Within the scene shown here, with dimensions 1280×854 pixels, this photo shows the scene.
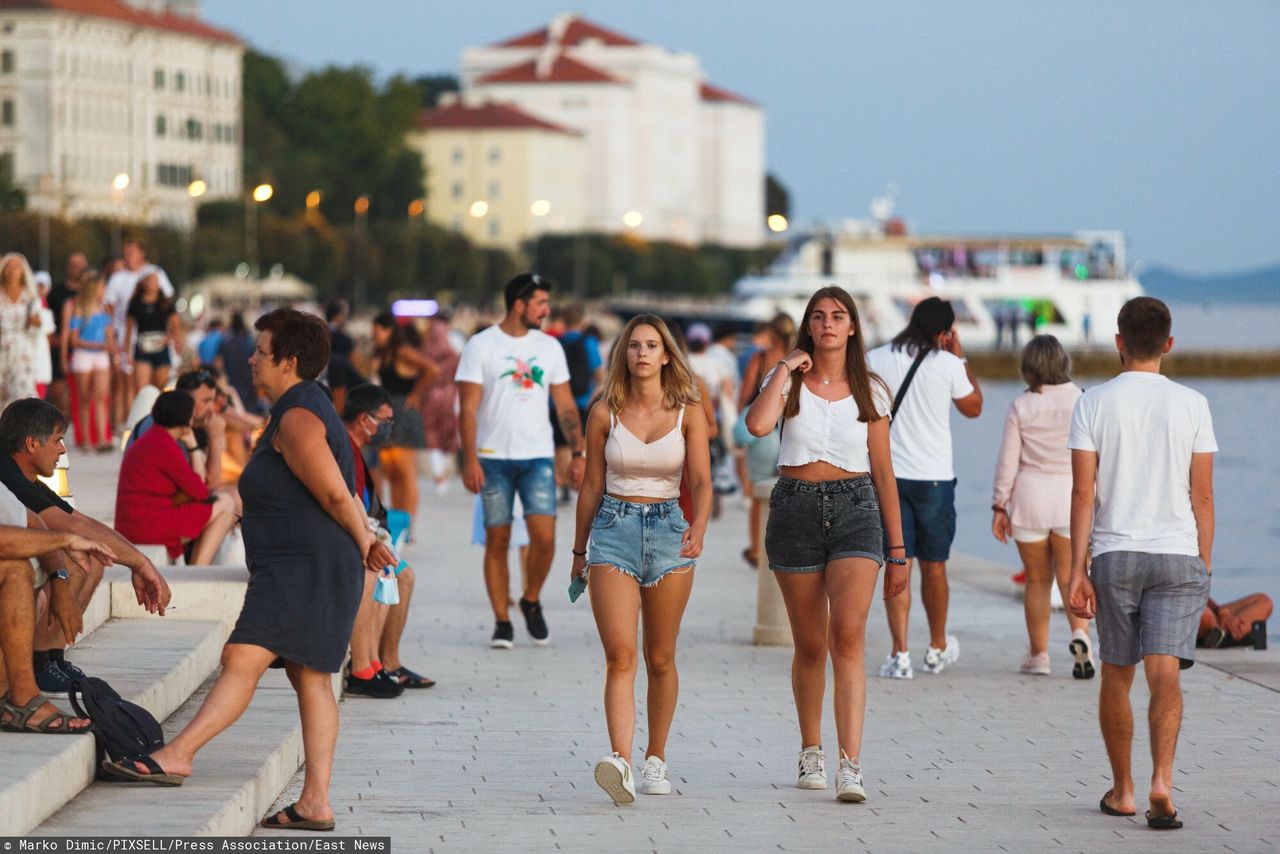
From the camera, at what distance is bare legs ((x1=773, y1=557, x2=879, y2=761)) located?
27.2 feet

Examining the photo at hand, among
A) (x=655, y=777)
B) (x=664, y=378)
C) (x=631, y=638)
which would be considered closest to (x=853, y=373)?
(x=664, y=378)

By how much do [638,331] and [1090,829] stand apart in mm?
2324

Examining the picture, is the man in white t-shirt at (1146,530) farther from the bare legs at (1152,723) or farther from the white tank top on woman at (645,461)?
the white tank top on woman at (645,461)

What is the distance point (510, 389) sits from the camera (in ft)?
39.3

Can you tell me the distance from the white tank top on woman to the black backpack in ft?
6.09

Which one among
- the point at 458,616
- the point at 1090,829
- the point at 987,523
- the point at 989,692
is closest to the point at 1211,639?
the point at 989,692

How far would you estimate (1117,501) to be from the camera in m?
7.98

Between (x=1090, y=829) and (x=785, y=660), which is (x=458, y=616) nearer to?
(x=785, y=660)

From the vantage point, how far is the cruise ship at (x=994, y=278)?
326ft

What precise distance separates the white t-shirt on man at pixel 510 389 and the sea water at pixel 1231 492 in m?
7.32

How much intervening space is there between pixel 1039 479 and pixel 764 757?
3.01 metres

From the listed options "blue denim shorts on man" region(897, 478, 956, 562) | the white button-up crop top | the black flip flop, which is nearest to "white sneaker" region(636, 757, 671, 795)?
the white button-up crop top

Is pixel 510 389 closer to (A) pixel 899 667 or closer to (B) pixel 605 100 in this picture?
(A) pixel 899 667

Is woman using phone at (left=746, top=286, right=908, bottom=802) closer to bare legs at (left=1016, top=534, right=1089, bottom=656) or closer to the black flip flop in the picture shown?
the black flip flop
